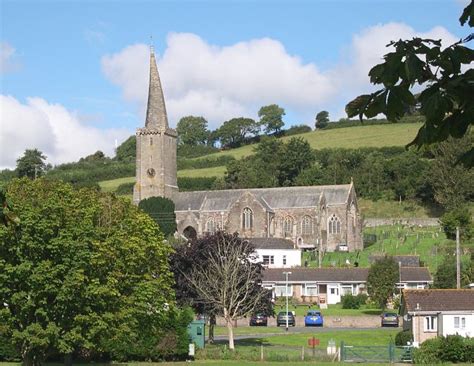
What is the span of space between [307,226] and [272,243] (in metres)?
10.6

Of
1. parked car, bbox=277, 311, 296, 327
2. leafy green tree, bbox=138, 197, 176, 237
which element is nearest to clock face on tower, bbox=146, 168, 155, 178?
leafy green tree, bbox=138, 197, 176, 237

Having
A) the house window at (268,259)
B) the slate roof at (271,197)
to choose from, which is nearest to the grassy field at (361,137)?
the slate roof at (271,197)

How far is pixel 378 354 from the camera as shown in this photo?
141 feet

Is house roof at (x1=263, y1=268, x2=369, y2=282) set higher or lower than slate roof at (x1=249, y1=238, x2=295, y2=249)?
lower

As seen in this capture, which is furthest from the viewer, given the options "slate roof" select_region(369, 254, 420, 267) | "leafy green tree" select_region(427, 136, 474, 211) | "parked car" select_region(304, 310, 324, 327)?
"leafy green tree" select_region(427, 136, 474, 211)

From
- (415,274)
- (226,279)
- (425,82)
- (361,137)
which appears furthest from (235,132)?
(425,82)

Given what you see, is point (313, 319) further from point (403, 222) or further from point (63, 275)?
point (403, 222)

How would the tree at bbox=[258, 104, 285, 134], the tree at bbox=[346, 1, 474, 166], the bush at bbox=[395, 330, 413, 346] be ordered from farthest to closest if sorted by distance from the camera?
the tree at bbox=[258, 104, 285, 134], the bush at bbox=[395, 330, 413, 346], the tree at bbox=[346, 1, 474, 166]

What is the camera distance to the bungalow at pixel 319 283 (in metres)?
79.6

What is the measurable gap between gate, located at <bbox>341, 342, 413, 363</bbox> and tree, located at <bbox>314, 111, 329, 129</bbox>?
145 meters

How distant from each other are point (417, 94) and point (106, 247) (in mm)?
34536

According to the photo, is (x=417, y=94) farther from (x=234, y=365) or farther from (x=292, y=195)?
(x=292, y=195)

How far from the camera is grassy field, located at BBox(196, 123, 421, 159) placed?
485 feet

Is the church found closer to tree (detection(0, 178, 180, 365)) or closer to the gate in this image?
the gate
